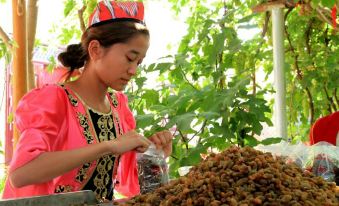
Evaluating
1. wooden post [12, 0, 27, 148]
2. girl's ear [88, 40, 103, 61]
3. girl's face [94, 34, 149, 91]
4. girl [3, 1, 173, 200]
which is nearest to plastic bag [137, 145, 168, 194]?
girl [3, 1, 173, 200]

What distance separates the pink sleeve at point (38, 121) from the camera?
1.35 m

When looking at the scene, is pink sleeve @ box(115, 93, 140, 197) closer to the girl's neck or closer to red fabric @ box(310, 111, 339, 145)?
the girl's neck

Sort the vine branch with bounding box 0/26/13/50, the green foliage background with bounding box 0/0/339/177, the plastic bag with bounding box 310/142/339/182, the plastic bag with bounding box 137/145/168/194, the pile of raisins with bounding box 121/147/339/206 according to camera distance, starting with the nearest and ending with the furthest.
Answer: the pile of raisins with bounding box 121/147/339/206
the plastic bag with bounding box 137/145/168/194
the plastic bag with bounding box 310/142/339/182
the green foliage background with bounding box 0/0/339/177
the vine branch with bounding box 0/26/13/50

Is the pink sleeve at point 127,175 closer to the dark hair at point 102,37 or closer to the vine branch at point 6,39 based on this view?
the dark hair at point 102,37

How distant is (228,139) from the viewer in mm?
1938

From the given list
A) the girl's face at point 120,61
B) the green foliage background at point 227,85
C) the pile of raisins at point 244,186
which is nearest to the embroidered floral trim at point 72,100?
the girl's face at point 120,61

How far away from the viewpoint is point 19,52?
2480 mm

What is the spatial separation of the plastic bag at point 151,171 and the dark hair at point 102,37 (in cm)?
39

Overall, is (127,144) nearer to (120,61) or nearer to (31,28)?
(120,61)

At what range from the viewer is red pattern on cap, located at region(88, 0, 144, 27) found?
1.61m

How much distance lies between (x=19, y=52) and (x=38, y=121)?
1.17m

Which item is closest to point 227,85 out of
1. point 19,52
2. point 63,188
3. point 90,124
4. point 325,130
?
point 325,130

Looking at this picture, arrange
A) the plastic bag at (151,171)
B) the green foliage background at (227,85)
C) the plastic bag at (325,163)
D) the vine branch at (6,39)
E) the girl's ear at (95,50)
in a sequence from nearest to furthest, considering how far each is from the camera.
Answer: the plastic bag at (151,171)
the plastic bag at (325,163)
the girl's ear at (95,50)
the green foliage background at (227,85)
the vine branch at (6,39)

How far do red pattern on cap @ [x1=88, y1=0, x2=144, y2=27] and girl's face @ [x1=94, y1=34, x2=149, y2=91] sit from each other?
3.8 inches
